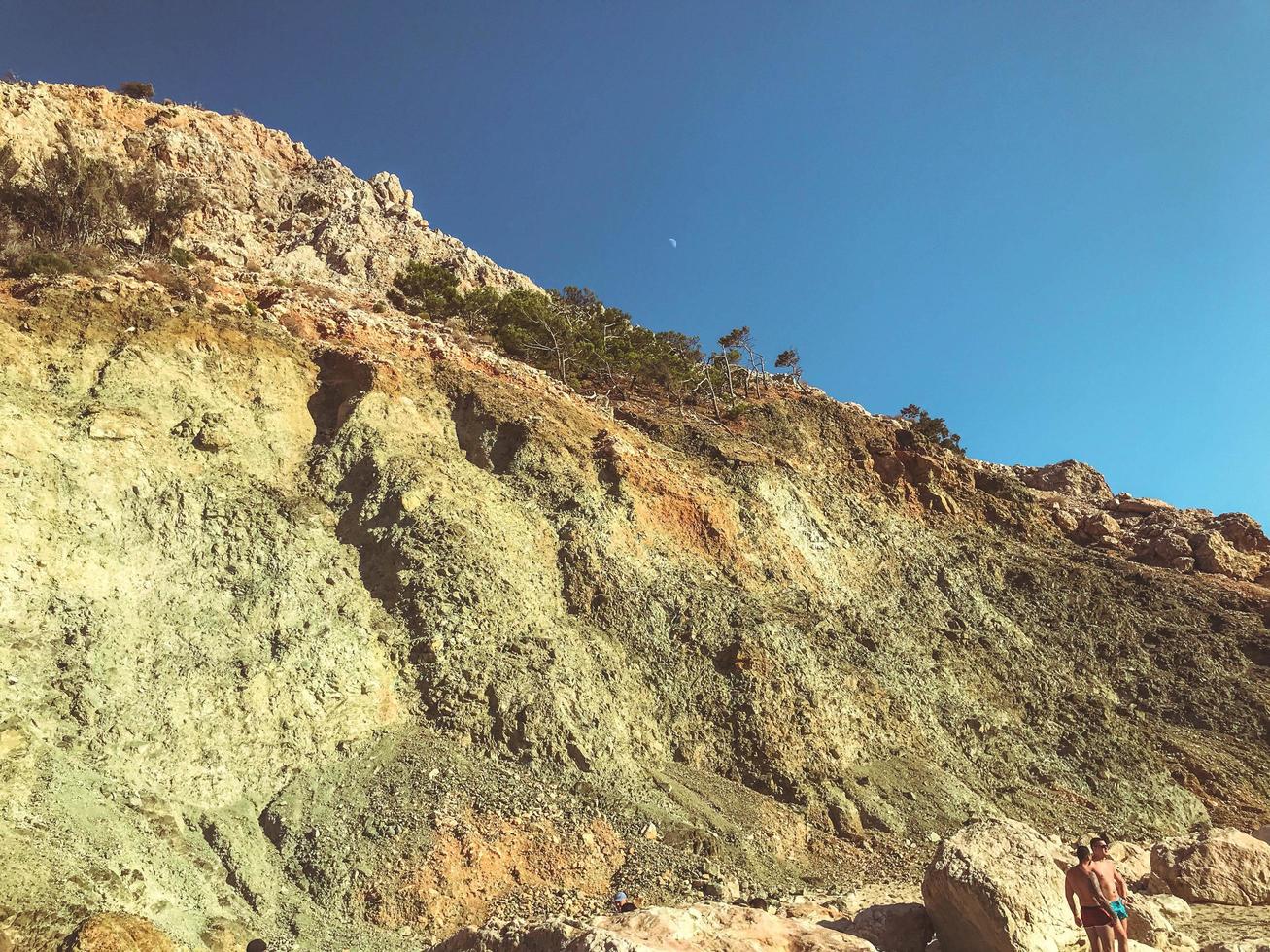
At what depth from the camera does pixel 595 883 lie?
13445mm

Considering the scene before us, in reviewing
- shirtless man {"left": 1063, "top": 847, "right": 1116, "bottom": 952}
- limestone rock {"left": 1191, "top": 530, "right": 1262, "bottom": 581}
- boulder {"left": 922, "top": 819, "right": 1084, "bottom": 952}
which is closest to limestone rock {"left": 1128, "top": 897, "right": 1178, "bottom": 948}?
boulder {"left": 922, "top": 819, "right": 1084, "bottom": 952}

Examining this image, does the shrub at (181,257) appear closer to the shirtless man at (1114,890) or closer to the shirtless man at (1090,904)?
the shirtless man at (1090,904)

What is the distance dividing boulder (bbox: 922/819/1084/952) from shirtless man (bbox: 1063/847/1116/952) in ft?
0.85

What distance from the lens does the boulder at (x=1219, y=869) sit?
41.8 feet

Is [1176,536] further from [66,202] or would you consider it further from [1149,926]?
[66,202]

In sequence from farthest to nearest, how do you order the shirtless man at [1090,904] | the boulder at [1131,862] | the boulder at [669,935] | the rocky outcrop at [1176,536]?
1. the rocky outcrop at [1176,536]
2. the boulder at [1131,862]
3. the shirtless man at [1090,904]
4. the boulder at [669,935]

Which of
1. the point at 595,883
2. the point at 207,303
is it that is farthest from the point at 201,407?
the point at 595,883

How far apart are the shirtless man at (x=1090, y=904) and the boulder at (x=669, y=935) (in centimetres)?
308

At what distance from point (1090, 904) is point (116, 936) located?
36.2ft

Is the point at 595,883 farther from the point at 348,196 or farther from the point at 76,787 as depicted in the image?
the point at 348,196

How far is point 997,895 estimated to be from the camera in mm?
8680

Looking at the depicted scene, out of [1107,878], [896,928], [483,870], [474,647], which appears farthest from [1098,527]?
[483,870]

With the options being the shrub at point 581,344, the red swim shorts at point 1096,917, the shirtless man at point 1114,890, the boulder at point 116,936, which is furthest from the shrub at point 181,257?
the red swim shorts at point 1096,917

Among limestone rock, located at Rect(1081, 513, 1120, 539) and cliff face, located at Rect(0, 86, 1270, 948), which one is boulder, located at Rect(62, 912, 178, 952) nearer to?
cliff face, located at Rect(0, 86, 1270, 948)
